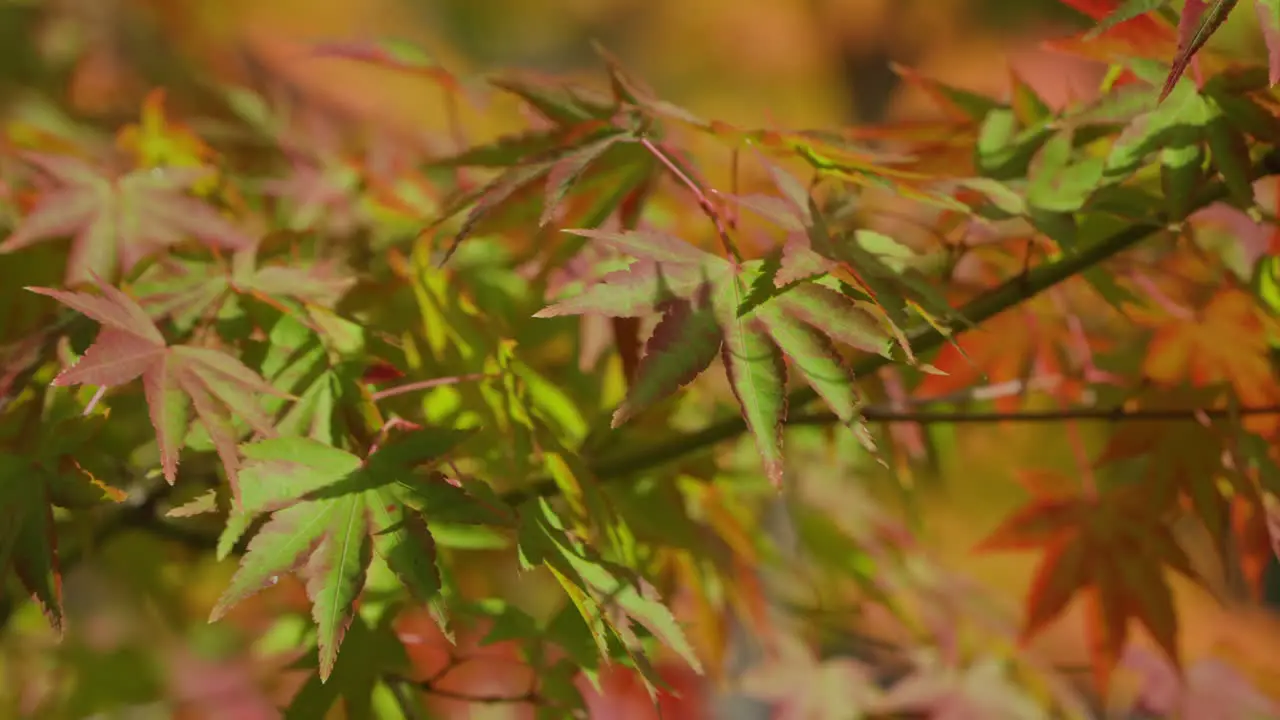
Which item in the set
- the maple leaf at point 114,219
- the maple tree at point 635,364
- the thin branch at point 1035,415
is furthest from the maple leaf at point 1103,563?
the maple leaf at point 114,219

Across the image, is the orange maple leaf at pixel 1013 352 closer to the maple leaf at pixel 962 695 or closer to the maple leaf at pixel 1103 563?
the maple leaf at pixel 1103 563

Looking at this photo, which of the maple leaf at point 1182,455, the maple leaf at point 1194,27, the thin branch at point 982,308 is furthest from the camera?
the maple leaf at point 1182,455

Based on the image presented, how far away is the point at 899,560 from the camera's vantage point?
1.17 meters

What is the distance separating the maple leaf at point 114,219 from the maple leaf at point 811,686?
0.64m

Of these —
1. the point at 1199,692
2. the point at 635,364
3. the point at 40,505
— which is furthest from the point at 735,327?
the point at 1199,692

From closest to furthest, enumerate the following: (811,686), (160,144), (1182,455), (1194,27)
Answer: (1194,27) < (1182,455) < (160,144) < (811,686)

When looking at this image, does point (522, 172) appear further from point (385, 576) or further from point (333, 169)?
point (333, 169)

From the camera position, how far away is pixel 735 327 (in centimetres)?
56

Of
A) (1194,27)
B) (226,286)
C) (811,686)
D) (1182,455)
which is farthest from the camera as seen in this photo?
(811,686)

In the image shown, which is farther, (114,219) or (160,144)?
(160,144)

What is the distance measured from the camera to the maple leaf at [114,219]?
0.76 meters

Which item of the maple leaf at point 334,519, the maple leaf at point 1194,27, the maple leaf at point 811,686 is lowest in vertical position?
the maple leaf at point 811,686

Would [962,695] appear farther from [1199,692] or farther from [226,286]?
[226,286]

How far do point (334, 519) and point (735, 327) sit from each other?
0.24 metres
